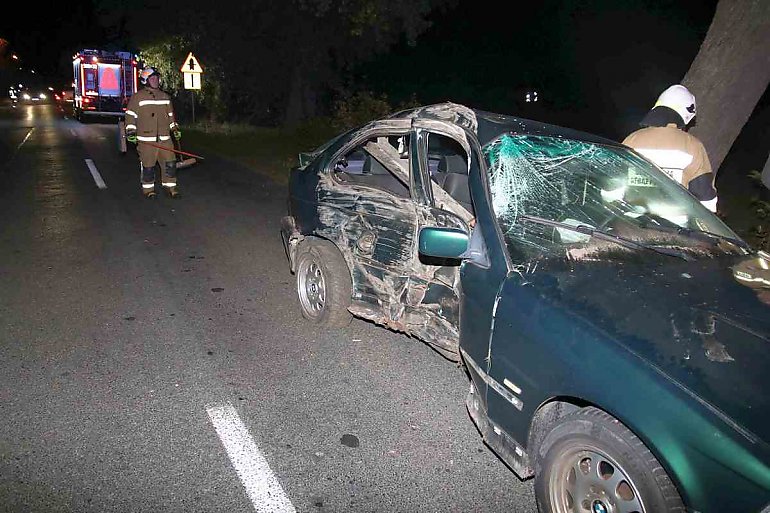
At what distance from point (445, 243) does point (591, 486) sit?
132 cm

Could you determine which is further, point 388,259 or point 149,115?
point 149,115

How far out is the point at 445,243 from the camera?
320 centimetres

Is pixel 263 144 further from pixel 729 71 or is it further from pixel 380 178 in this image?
pixel 380 178

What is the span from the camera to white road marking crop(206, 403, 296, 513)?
3.03 m

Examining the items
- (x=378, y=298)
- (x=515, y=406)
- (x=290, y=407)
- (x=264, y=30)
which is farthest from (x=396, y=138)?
(x=264, y=30)

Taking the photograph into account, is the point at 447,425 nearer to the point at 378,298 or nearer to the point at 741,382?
the point at 378,298

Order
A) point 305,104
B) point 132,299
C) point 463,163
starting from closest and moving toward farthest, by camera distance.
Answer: point 463,163, point 132,299, point 305,104

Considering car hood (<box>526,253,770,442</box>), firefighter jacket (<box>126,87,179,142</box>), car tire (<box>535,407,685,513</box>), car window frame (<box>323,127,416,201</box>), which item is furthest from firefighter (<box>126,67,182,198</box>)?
car tire (<box>535,407,685,513</box>)

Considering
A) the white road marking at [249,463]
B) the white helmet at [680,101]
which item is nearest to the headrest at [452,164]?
the white helmet at [680,101]

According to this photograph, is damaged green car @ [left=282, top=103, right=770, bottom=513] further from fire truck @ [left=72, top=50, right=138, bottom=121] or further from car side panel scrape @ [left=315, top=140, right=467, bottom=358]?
fire truck @ [left=72, top=50, right=138, bottom=121]

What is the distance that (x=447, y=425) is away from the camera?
381 centimetres

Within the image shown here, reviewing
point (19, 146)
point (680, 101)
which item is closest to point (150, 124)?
point (680, 101)

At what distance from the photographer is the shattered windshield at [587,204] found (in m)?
3.25

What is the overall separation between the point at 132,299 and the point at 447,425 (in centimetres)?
343
